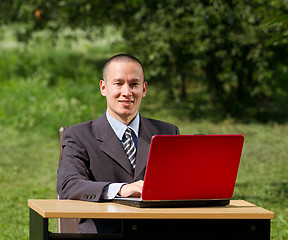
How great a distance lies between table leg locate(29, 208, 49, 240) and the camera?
2730 millimetres

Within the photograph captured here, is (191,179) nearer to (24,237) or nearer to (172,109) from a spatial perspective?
(24,237)

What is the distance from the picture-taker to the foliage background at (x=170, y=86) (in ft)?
34.2

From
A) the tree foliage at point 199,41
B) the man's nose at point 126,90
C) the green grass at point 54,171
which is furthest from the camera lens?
the tree foliage at point 199,41

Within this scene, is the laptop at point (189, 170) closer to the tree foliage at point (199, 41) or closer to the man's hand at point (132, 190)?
the man's hand at point (132, 190)

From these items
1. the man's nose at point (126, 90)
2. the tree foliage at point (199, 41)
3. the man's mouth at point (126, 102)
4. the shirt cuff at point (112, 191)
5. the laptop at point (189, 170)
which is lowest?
the shirt cuff at point (112, 191)

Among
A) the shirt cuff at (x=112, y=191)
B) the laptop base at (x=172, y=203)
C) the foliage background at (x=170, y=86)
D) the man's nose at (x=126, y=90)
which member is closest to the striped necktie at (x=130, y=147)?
the man's nose at (x=126, y=90)

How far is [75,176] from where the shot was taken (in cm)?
321

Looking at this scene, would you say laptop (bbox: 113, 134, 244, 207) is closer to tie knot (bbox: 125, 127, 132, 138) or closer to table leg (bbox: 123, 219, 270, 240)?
table leg (bbox: 123, 219, 270, 240)

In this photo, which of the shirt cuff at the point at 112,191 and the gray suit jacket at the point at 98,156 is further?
the gray suit jacket at the point at 98,156

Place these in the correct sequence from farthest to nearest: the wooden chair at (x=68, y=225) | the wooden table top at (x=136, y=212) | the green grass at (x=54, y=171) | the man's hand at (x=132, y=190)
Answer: the green grass at (x=54, y=171), the wooden chair at (x=68, y=225), the man's hand at (x=132, y=190), the wooden table top at (x=136, y=212)

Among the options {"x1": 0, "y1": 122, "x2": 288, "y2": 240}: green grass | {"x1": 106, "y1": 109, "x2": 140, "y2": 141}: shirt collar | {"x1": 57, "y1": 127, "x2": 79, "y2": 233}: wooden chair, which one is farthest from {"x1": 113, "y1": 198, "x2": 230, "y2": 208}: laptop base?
{"x1": 0, "y1": 122, "x2": 288, "y2": 240}: green grass

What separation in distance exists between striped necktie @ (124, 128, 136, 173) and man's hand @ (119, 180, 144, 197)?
48 cm

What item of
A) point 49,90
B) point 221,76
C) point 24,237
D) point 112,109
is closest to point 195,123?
point 221,76

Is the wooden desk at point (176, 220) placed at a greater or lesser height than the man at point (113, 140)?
lesser
